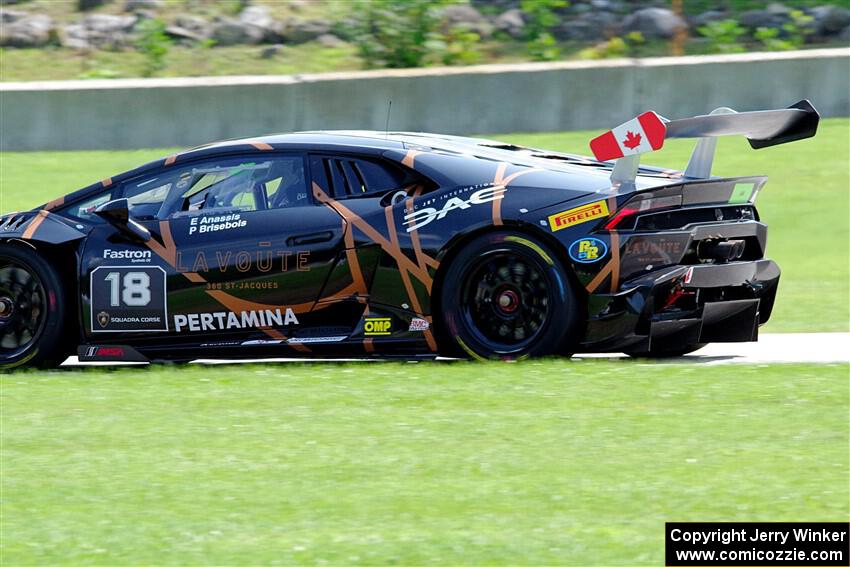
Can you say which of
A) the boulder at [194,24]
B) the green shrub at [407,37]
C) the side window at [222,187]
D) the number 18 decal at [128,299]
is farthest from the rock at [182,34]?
the number 18 decal at [128,299]

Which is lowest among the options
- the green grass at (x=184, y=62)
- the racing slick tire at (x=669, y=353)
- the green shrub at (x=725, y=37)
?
the racing slick tire at (x=669, y=353)

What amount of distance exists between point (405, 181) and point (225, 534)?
359cm

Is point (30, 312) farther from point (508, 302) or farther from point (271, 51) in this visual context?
point (271, 51)

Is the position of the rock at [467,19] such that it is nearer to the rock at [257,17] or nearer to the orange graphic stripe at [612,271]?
the rock at [257,17]

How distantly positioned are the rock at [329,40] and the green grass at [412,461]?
1248 cm

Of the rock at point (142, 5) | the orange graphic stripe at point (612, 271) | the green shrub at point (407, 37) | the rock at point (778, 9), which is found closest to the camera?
the orange graphic stripe at point (612, 271)

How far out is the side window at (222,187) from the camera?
8.32 meters

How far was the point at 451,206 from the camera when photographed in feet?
26.3

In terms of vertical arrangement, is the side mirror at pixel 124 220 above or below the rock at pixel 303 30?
below

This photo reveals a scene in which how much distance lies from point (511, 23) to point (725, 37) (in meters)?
2.89

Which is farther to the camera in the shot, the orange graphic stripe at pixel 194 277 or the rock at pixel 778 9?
the rock at pixel 778 9

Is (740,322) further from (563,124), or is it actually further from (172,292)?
(563,124)

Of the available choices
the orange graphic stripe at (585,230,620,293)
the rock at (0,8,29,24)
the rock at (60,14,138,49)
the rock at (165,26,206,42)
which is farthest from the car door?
the rock at (0,8,29,24)

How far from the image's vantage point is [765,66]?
16188 millimetres
